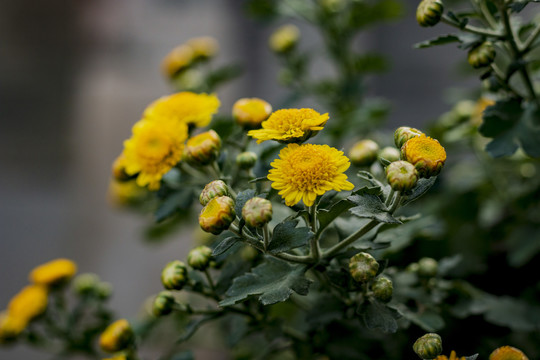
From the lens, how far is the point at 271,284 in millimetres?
447

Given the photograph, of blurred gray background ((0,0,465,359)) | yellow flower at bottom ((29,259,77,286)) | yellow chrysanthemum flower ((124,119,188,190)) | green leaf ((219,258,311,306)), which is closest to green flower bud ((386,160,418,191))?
green leaf ((219,258,311,306))

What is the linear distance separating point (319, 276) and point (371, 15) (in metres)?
0.58

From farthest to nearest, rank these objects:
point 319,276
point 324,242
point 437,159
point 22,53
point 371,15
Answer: point 22,53 < point 371,15 < point 324,242 < point 319,276 < point 437,159

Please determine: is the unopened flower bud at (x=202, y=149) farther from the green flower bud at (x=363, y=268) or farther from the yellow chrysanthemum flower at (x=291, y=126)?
the green flower bud at (x=363, y=268)

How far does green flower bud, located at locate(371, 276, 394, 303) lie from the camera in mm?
449

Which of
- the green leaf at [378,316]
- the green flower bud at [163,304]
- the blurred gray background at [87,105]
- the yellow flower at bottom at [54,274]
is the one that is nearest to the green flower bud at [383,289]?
the green leaf at [378,316]

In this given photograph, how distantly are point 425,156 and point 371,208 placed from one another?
64mm

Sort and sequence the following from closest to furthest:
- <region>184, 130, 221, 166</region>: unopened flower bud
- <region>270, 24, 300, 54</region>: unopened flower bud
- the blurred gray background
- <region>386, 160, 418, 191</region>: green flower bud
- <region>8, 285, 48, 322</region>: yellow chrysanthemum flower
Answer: <region>386, 160, 418, 191</region>: green flower bud → <region>184, 130, 221, 166</region>: unopened flower bud → <region>8, 285, 48, 322</region>: yellow chrysanthemum flower → <region>270, 24, 300, 54</region>: unopened flower bud → the blurred gray background

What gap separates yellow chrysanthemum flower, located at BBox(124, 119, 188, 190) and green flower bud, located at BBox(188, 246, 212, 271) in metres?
0.09

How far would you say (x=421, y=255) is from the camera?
28.9 inches

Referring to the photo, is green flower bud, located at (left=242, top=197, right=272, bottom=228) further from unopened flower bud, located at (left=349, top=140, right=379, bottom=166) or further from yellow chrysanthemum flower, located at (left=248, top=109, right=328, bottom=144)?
A: unopened flower bud, located at (left=349, top=140, right=379, bottom=166)

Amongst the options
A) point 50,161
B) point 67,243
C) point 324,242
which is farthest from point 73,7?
point 324,242

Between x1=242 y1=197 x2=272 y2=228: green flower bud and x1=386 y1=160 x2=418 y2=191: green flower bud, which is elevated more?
x1=242 y1=197 x2=272 y2=228: green flower bud

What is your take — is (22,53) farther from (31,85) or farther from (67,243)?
(67,243)
